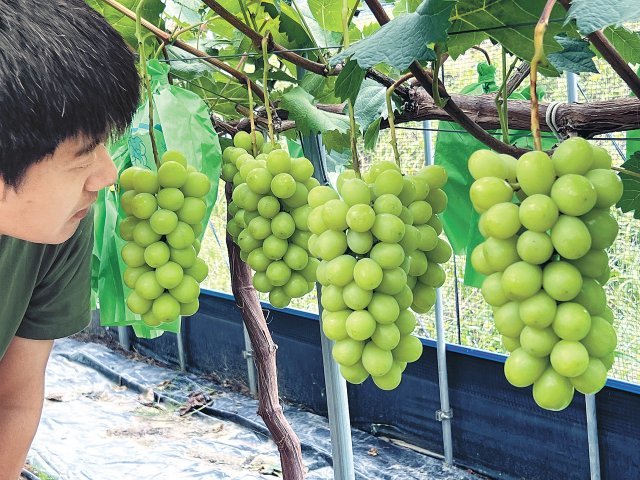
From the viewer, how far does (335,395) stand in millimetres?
1238

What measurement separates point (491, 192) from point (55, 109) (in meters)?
0.47

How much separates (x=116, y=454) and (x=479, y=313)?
1.83 metres

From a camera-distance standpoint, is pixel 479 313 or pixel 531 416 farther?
pixel 479 313

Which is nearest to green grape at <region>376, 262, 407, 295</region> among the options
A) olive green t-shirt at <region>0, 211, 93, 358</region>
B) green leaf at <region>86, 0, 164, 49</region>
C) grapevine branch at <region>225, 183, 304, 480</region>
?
olive green t-shirt at <region>0, 211, 93, 358</region>

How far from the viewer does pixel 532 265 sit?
1.53 ft

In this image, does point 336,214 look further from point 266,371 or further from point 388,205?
point 266,371

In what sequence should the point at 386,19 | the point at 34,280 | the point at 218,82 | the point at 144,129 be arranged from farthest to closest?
the point at 218,82, the point at 34,280, the point at 144,129, the point at 386,19

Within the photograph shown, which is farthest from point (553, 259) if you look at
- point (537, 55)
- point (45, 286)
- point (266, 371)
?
point (266, 371)

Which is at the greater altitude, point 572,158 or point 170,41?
point 170,41

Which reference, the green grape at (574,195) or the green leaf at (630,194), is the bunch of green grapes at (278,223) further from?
the green grape at (574,195)

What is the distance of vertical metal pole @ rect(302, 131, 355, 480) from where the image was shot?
117cm

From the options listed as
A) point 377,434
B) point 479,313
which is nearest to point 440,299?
point 479,313

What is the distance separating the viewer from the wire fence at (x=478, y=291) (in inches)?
100

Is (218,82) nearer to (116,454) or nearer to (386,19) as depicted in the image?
(386,19)
